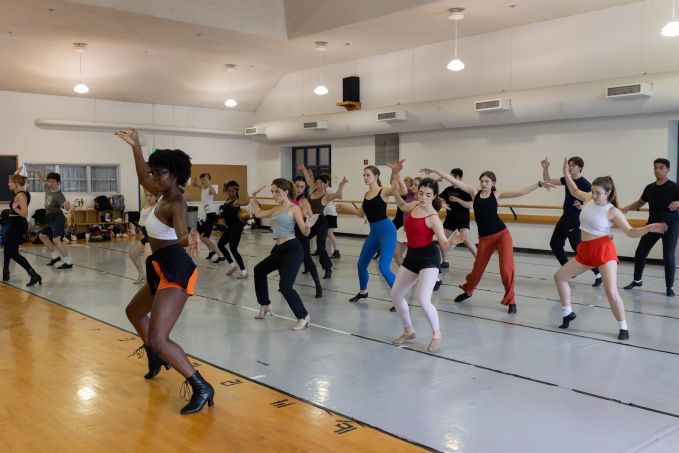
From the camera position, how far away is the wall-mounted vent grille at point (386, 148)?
52.3 feet

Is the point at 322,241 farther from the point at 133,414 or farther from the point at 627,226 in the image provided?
the point at 133,414

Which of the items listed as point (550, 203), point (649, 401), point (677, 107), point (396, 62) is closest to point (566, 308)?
point (649, 401)

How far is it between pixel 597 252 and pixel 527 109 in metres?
7.11

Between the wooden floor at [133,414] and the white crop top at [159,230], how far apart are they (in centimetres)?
112

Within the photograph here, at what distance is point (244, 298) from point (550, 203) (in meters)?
7.56

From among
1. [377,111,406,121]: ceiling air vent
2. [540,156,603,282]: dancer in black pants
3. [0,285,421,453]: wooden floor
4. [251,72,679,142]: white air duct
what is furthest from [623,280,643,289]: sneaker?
[377,111,406,121]: ceiling air vent

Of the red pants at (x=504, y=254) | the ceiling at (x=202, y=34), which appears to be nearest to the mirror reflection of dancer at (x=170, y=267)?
the red pants at (x=504, y=254)

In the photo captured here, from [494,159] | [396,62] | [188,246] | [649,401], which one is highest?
[396,62]

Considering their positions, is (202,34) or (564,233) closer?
(564,233)

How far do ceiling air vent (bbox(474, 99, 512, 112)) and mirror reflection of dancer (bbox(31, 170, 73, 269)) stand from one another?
8.09 meters

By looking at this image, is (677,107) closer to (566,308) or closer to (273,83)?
(566,308)

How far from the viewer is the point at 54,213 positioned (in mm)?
10438

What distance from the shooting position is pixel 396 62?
51.1ft

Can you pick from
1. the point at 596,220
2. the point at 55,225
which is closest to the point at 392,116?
the point at 55,225
